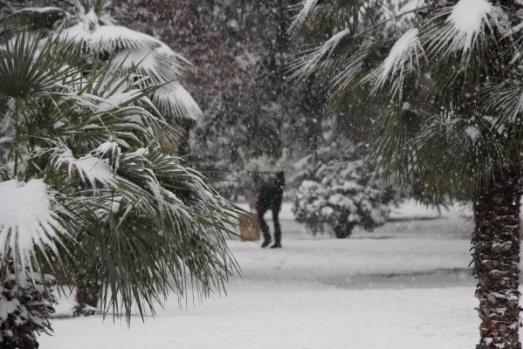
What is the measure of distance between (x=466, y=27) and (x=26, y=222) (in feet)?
12.9

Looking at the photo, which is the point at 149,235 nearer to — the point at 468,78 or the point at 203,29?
the point at 468,78

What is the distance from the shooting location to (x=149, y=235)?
4738 millimetres

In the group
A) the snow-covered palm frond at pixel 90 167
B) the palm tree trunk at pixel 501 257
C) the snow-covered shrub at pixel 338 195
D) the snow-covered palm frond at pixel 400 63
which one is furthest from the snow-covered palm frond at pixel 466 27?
the snow-covered shrub at pixel 338 195

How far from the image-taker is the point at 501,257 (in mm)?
7258

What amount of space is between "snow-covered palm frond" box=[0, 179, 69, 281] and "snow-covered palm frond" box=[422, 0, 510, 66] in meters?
3.37

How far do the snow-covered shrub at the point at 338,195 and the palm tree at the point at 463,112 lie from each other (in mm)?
20748

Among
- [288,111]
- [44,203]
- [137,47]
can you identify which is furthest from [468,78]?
[288,111]

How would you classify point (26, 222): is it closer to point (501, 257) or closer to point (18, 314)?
point (18, 314)

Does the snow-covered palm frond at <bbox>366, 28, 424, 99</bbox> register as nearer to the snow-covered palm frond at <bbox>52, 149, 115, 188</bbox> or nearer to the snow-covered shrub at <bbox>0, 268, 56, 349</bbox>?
the snow-covered palm frond at <bbox>52, 149, 115, 188</bbox>

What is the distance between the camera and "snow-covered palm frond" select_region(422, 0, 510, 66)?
248 inches

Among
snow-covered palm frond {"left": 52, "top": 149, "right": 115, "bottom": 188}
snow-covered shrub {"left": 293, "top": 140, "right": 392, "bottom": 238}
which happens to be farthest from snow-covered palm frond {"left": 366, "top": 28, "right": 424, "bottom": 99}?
snow-covered shrub {"left": 293, "top": 140, "right": 392, "bottom": 238}

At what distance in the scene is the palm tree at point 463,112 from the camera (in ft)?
21.9

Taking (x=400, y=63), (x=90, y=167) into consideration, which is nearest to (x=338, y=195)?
(x=400, y=63)

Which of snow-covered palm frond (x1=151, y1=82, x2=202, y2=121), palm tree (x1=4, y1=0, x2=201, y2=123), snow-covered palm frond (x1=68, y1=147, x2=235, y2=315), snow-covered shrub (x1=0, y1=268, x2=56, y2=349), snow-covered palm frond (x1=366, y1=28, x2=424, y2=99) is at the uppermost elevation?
palm tree (x1=4, y1=0, x2=201, y2=123)
